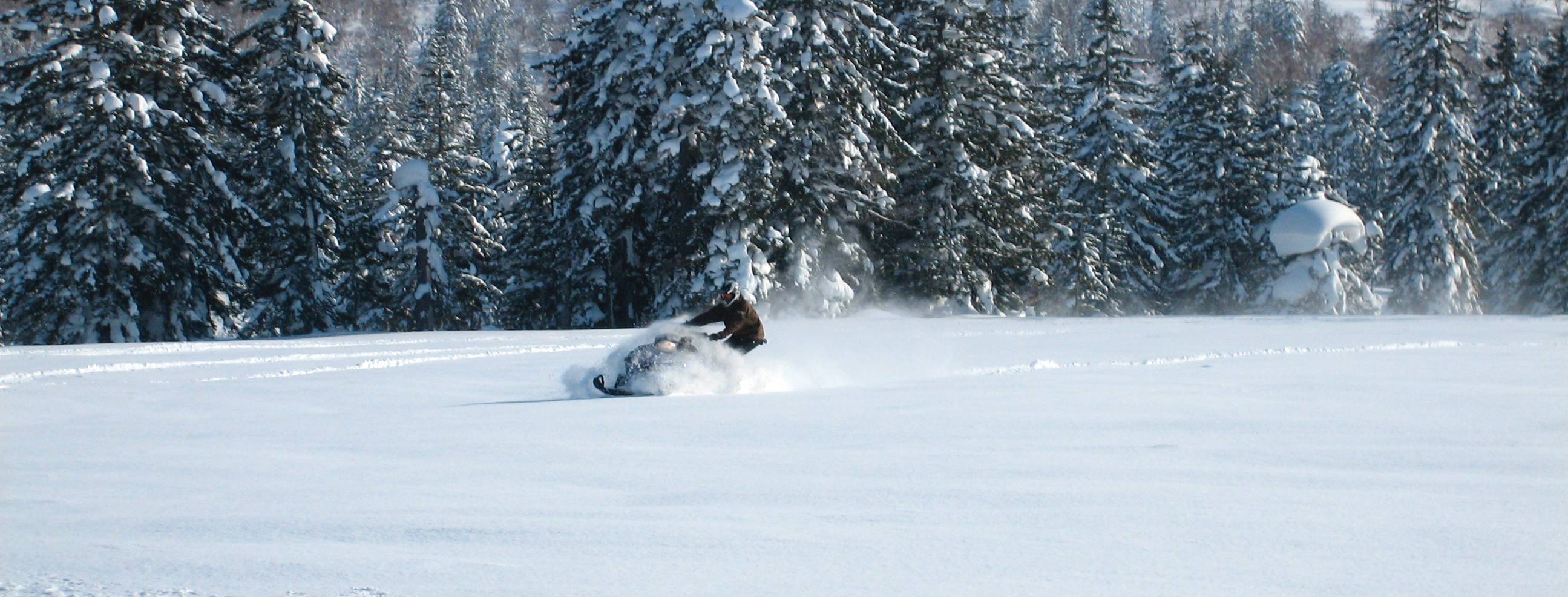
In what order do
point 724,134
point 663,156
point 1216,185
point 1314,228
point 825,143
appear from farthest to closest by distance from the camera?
point 1216,185 → point 1314,228 → point 825,143 → point 663,156 → point 724,134

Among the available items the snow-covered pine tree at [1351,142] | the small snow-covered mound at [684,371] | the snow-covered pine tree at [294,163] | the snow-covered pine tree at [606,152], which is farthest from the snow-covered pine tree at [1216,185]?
the small snow-covered mound at [684,371]

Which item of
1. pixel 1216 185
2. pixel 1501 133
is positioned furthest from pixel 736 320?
pixel 1501 133

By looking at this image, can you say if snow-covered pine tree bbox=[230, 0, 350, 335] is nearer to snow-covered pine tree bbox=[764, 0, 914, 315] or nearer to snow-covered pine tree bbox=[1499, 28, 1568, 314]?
snow-covered pine tree bbox=[764, 0, 914, 315]

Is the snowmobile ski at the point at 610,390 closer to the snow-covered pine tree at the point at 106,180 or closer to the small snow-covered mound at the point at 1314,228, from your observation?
the snow-covered pine tree at the point at 106,180

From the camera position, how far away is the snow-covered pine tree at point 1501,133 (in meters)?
54.1

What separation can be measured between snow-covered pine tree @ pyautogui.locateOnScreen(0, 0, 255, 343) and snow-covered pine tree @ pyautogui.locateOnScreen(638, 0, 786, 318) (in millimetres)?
12746

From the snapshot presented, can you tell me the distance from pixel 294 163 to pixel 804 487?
3495cm

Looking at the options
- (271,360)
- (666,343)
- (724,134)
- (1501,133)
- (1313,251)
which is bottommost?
(271,360)

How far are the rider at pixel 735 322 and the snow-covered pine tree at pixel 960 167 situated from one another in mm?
22283

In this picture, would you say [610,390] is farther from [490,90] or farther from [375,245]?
[490,90]

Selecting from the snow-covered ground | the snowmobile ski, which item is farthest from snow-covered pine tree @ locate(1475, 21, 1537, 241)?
the snowmobile ski

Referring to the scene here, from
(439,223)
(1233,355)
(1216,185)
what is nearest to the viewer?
(1233,355)

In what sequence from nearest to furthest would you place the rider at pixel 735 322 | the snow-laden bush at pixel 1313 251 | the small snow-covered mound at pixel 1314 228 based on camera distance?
the rider at pixel 735 322 → the small snow-covered mound at pixel 1314 228 → the snow-laden bush at pixel 1313 251

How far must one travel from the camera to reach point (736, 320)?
13.8 metres
